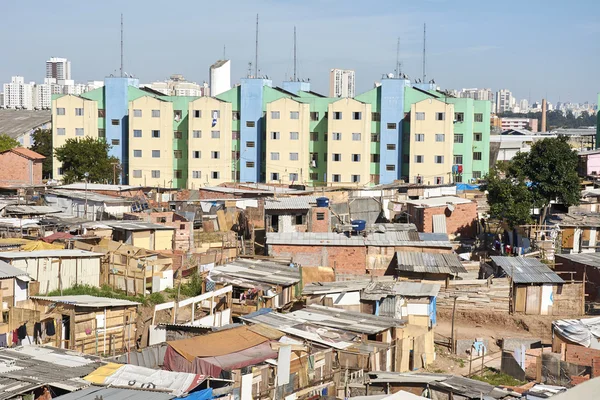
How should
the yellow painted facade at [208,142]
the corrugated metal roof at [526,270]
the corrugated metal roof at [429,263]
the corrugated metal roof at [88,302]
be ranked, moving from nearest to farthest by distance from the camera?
1. the corrugated metal roof at [88,302]
2. the corrugated metal roof at [526,270]
3. the corrugated metal roof at [429,263]
4. the yellow painted facade at [208,142]

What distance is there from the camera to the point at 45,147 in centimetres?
4566

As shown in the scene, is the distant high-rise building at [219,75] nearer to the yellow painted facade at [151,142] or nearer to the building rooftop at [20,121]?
the yellow painted facade at [151,142]

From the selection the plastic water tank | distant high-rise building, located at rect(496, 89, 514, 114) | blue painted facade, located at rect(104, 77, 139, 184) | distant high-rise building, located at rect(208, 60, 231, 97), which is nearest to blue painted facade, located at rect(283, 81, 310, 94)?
distant high-rise building, located at rect(208, 60, 231, 97)

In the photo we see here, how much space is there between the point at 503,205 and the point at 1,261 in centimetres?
1329

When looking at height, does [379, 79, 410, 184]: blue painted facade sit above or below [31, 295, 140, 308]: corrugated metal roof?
above

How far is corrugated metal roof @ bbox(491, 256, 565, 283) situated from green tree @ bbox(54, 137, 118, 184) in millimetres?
20705

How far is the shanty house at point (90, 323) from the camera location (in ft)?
42.8

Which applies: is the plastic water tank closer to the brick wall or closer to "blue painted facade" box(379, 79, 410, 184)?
the brick wall

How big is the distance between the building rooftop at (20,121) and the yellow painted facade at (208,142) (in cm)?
1633

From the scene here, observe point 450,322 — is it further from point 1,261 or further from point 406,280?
point 1,261

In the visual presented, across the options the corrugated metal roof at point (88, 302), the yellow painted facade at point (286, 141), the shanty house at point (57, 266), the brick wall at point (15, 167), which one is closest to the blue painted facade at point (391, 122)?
the yellow painted facade at point (286, 141)

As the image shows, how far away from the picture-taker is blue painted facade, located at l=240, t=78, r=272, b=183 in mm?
39094

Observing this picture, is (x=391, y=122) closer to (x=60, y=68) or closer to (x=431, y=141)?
(x=431, y=141)

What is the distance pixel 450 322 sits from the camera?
17.4 m
